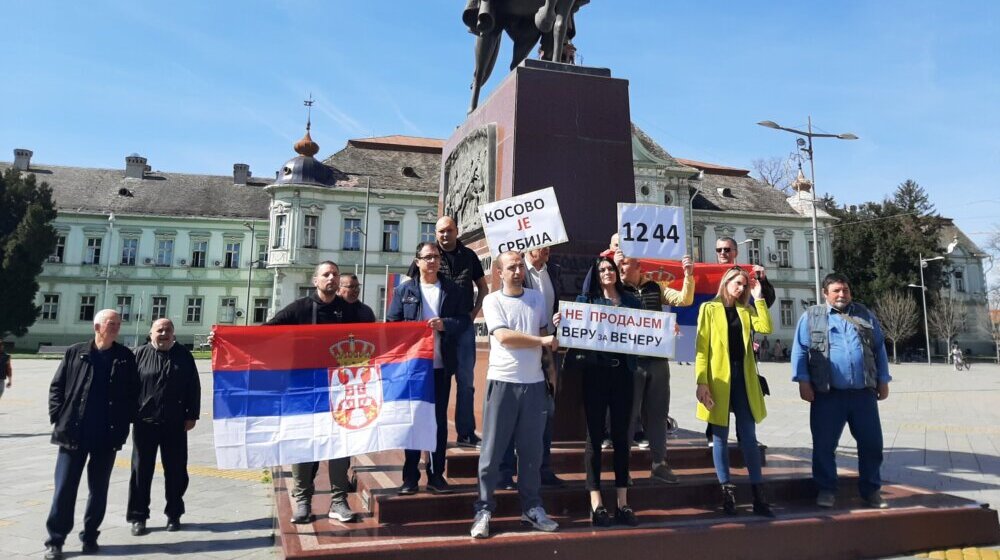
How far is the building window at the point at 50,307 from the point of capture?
143 ft

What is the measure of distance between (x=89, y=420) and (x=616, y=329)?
3738 mm

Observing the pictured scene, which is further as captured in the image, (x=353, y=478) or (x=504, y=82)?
(x=504, y=82)

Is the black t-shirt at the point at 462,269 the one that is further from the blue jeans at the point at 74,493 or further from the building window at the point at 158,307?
the building window at the point at 158,307

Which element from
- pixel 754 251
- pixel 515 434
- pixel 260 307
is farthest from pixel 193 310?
pixel 515 434

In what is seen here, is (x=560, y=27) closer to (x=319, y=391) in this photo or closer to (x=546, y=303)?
(x=546, y=303)

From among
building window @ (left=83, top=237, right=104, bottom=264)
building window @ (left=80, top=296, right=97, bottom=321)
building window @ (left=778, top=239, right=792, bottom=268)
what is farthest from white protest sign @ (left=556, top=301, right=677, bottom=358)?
building window @ (left=83, top=237, right=104, bottom=264)

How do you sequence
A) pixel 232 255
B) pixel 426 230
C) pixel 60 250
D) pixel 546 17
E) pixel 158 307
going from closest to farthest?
pixel 546 17, pixel 426 230, pixel 60 250, pixel 158 307, pixel 232 255

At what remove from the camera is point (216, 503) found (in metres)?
5.76

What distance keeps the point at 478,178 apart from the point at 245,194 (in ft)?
159

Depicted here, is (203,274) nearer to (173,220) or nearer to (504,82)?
(173,220)

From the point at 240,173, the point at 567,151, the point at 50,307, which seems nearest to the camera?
the point at 567,151

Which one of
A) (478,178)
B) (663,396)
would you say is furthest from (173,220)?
(663,396)

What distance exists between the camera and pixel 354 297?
5.04 meters

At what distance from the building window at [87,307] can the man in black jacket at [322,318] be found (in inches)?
1868
